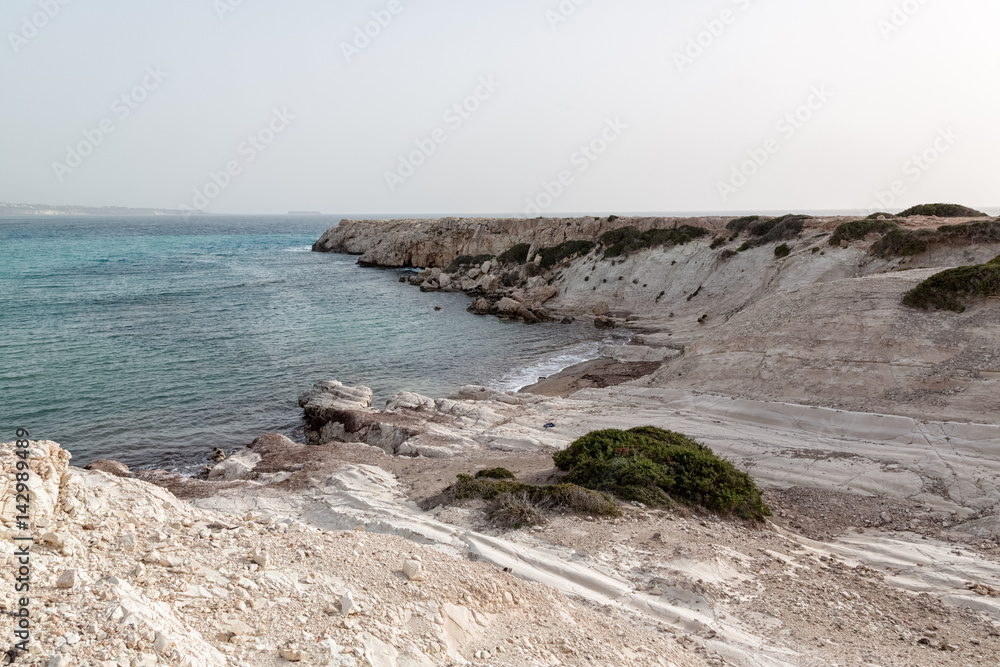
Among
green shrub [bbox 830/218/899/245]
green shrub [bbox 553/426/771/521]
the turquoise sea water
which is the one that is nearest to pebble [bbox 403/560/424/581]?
green shrub [bbox 553/426/771/521]

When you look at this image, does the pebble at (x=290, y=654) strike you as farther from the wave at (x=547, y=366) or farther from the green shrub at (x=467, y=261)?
the green shrub at (x=467, y=261)

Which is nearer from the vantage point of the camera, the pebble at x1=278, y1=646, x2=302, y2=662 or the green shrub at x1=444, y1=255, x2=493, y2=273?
the pebble at x1=278, y1=646, x2=302, y2=662

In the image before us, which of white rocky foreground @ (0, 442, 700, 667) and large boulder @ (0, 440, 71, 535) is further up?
large boulder @ (0, 440, 71, 535)

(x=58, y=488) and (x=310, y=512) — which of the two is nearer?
(x=58, y=488)

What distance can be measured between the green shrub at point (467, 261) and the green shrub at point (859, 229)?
35823mm

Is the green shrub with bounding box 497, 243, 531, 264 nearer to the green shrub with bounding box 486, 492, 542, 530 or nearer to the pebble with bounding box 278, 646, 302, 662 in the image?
the green shrub with bounding box 486, 492, 542, 530

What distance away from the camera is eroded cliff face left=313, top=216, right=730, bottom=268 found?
52.5 metres

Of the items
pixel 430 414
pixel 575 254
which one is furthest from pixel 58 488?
pixel 575 254

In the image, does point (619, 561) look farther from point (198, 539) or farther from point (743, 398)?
point (743, 398)

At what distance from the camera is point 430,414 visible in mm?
18609

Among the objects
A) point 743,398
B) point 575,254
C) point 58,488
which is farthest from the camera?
point 575,254

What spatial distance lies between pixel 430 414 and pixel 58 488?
40.8 feet

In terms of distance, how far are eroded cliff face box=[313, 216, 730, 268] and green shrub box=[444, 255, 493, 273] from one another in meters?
2.37

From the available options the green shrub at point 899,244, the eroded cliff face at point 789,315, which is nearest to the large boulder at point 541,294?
the eroded cliff face at point 789,315
